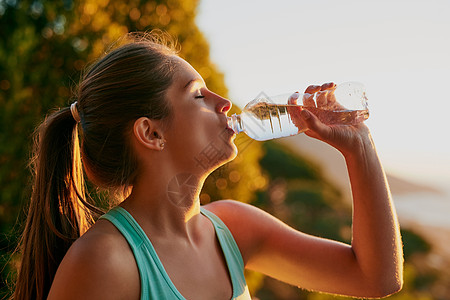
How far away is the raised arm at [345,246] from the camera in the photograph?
5.66 ft

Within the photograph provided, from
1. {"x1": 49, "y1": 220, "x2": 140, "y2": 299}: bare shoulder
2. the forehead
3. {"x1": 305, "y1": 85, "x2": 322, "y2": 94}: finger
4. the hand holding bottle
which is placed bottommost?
{"x1": 49, "y1": 220, "x2": 140, "y2": 299}: bare shoulder

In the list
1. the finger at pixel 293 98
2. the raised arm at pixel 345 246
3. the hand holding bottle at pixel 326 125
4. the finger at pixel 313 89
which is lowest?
the raised arm at pixel 345 246

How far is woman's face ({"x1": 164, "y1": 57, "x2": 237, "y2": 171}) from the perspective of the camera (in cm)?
159

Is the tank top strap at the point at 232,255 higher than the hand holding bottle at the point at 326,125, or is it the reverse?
the hand holding bottle at the point at 326,125

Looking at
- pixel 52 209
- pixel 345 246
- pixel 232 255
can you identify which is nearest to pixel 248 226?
pixel 232 255

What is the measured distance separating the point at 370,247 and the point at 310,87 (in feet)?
2.01

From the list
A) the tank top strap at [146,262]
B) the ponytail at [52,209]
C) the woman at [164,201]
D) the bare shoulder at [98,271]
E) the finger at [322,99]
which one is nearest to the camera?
the bare shoulder at [98,271]

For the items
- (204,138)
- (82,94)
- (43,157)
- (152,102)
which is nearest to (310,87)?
(204,138)

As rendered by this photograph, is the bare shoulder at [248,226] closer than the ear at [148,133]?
No

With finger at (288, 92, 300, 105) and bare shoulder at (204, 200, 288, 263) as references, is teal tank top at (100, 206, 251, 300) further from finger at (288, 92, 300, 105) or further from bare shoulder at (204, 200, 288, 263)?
finger at (288, 92, 300, 105)

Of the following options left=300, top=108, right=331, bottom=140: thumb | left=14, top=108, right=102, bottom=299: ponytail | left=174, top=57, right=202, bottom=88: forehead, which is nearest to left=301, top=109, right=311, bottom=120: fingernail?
left=300, top=108, right=331, bottom=140: thumb

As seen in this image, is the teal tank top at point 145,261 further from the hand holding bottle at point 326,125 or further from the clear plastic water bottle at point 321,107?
the hand holding bottle at point 326,125

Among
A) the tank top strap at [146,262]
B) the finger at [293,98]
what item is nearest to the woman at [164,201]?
the tank top strap at [146,262]

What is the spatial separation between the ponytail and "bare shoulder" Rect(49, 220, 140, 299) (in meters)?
0.31
